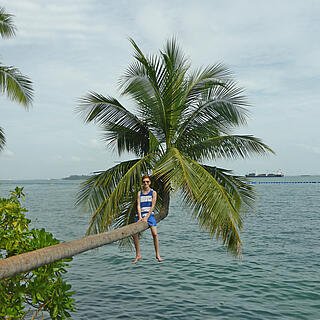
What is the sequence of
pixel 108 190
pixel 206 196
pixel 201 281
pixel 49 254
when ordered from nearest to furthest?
pixel 49 254
pixel 206 196
pixel 108 190
pixel 201 281

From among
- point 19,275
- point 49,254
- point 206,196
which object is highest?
point 206,196

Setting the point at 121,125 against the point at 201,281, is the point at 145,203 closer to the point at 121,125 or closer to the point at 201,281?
the point at 121,125

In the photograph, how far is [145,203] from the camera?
974cm

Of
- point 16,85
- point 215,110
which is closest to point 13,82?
point 16,85

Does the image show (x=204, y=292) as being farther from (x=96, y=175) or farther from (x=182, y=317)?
(x=96, y=175)

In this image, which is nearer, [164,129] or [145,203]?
[145,203]

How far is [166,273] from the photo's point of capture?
18.7m

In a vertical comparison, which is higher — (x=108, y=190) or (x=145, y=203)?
(x=108, y=190)

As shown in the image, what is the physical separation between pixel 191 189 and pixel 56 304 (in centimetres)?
Answer: 373

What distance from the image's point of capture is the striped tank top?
9.67 meters

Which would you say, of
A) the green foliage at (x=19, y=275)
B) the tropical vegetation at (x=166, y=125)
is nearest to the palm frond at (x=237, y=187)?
the tropical vegetation at (x=166, y=125)

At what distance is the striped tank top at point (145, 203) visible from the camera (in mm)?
9672

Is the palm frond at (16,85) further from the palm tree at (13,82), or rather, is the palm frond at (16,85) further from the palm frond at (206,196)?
the palm frond at (206,196)

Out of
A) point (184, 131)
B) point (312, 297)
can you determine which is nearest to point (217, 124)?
point (184, 131)
